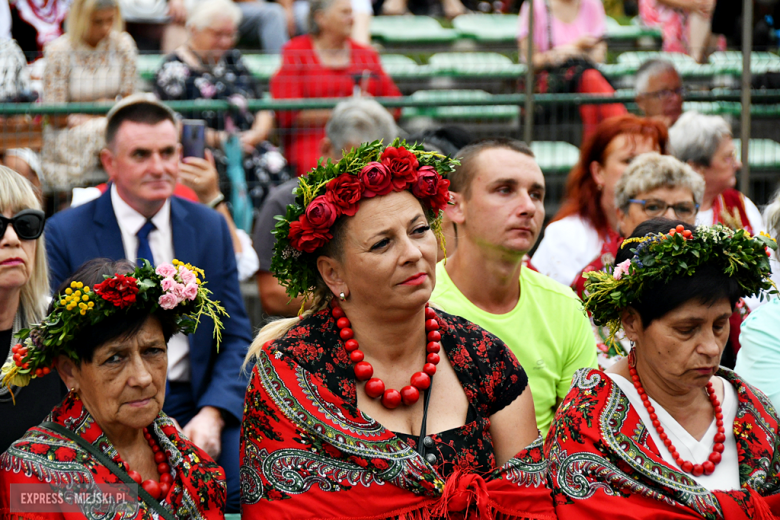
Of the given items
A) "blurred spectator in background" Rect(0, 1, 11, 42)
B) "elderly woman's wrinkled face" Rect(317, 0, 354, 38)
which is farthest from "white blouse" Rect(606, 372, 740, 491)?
"blurred spectator in background" Rect(0, 1, 11, 42)

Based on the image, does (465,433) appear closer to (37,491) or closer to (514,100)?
(37,491)

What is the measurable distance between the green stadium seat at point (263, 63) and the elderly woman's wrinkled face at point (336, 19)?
2.89 ft

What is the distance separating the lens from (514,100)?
22.5 ft

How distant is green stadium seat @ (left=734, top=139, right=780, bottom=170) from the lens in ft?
23.5

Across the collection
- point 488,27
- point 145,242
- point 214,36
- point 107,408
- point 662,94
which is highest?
point 488,27

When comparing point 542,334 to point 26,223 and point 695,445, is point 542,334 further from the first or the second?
point 26,223

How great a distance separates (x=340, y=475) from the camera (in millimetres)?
2855

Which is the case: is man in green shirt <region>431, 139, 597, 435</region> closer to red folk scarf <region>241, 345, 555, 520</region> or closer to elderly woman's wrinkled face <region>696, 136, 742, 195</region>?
red folk scarf <region>241, 345, 555, 520</region>

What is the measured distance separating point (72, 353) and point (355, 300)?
0.93 meters

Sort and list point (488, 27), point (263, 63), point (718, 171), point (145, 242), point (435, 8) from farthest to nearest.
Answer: point (435, 8)
point (488, 27)
point (263, 63)
point (718, 171)
point (145, 242)

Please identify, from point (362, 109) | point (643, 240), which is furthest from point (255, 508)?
point (362, 109)

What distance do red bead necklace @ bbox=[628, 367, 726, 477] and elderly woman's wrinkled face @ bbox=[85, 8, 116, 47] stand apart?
4.97m

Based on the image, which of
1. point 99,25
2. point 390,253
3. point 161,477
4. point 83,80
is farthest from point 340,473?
point 99,25

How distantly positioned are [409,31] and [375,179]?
8072 mm
